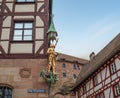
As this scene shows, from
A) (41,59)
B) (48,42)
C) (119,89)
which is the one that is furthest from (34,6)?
(119,89)

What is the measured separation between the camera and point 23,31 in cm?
1778

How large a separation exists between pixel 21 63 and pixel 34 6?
4629 mm

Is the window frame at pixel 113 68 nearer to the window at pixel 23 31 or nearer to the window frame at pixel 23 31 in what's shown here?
the window frame at pixel 23 31

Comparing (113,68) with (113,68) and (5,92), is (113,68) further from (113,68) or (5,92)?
(5,92)

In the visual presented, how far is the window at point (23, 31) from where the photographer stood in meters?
17.5

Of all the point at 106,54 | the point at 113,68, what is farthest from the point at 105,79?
the point at 106,54

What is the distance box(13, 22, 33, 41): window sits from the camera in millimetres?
17500

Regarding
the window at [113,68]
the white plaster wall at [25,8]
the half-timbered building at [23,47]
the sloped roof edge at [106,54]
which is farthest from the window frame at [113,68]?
the white plaster wall at [25,8]

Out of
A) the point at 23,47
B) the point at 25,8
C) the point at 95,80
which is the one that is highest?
the point at 25,8

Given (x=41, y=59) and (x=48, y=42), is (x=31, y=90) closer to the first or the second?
(x=41, y=59)

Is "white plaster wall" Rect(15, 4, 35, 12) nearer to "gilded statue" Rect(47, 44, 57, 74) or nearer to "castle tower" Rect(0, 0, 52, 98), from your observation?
"castle tower" Rect(0, 0, 52, 98)

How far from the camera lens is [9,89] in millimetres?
15781

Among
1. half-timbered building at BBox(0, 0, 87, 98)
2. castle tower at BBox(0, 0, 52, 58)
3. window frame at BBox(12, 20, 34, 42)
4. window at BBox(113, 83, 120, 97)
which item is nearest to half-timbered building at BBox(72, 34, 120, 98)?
window at BBox(113, 83, 120, 97)

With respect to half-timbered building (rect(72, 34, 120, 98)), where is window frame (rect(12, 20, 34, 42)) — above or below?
above
